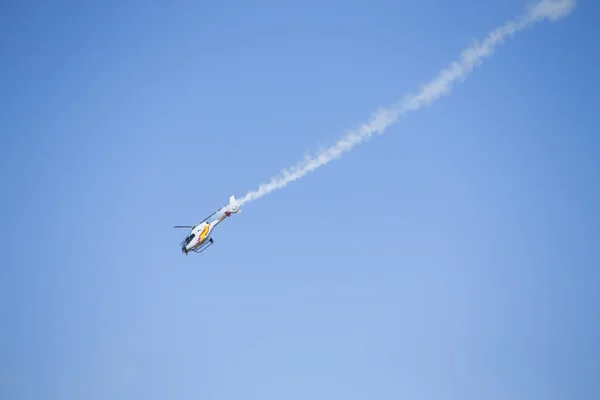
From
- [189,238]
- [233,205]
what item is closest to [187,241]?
[189,238]

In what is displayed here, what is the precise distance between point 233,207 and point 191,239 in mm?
5152

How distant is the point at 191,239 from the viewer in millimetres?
65000

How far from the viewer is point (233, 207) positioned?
6381 centimetres

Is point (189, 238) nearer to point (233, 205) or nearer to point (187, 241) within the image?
point (187, 241)

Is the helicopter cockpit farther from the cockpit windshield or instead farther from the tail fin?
the tail fin

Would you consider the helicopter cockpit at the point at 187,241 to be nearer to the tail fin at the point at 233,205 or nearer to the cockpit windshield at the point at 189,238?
the cockpit windshield at the point at 189,238

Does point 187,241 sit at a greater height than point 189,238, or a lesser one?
lesser
